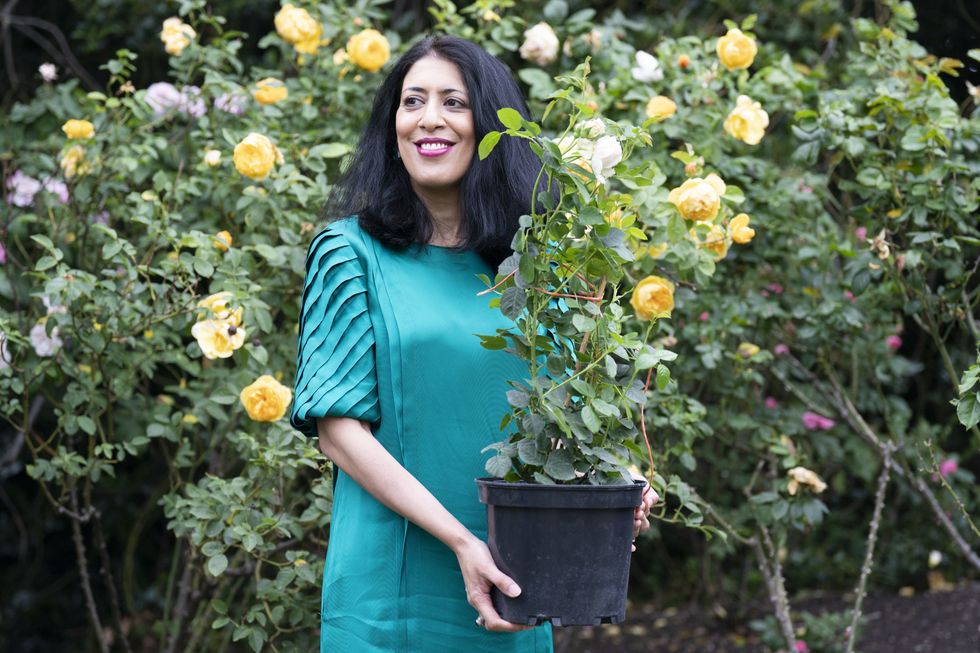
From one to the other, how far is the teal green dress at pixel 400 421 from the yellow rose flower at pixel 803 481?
1.20 metres

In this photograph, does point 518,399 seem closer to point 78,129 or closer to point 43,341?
point 43,341

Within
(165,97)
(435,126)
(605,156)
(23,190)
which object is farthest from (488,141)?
Answer: (23,190)

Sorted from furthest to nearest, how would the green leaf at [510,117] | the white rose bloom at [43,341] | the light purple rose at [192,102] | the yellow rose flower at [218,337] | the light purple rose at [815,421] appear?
the light purple rose at [815,421], the light purple rose at [192,102], the white rose bloom at [43,341], the yellow rose flower at [218,337], the green leaf at [510,117]

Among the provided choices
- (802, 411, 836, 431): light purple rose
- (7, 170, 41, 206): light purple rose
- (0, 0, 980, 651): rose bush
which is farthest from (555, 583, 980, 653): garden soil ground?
(7, 170, 41, 206): light purple rose

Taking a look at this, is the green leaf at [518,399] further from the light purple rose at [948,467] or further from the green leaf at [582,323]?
the light purple rose at [948,467]

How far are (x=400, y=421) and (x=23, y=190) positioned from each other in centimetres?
176

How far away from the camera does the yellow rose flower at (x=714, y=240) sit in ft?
8.25

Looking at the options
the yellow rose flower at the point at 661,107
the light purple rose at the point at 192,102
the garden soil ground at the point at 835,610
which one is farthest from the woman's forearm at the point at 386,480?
the garden soil ground at the point at 835,610

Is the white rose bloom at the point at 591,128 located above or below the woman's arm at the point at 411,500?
above

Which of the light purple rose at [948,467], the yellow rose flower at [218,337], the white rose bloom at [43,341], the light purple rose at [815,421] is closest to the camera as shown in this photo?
the yellow rose flower at [218,337]

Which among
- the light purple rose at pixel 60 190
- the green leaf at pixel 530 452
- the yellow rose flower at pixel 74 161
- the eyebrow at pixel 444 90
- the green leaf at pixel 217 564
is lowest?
the green leaf at pixel 217 564

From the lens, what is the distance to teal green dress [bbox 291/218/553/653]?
1.79 m

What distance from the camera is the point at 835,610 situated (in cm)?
421

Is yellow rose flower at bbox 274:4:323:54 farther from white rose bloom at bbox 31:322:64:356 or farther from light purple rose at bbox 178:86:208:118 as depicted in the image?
white rose bloom at bbox 31:322:64:356
